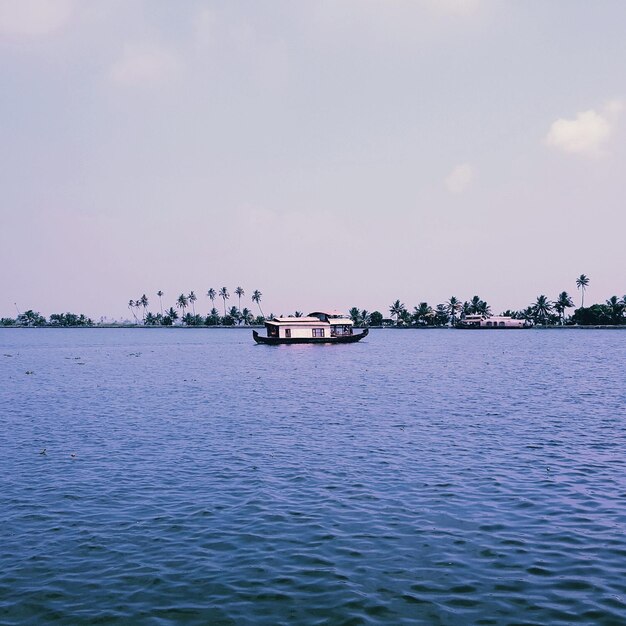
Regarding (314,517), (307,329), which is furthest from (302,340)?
(314,517)

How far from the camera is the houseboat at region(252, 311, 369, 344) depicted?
116750 mm

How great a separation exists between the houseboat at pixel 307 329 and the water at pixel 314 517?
8280cm

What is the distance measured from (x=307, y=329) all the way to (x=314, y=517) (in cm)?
10194

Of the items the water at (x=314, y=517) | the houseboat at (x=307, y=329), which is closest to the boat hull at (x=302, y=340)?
the houseboat at (x=307, y=329)

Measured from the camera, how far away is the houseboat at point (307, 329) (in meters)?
117

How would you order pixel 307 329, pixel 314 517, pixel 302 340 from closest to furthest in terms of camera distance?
pixel 314 517 < pixel 302 340 < pixel 307 329

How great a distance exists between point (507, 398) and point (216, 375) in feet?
103

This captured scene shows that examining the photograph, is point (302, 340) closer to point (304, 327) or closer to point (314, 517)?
point (304, 327)

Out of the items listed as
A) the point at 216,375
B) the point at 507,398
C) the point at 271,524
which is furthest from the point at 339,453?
the point at 216,375

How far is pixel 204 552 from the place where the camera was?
12602 millimetres

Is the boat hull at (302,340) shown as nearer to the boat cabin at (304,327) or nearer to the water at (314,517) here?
the boat cabin at (304,327)

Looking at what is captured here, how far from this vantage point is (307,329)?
4599 inches

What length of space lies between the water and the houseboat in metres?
82.8

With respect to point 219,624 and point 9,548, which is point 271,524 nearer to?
point 219,624
